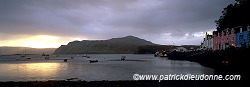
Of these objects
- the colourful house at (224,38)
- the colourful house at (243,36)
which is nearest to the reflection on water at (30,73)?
the colourful house at (243,36)

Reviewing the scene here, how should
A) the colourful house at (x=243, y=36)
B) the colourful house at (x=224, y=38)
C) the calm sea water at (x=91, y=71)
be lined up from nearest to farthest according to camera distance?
the calm sea water at (x=91, y=71) → the colourful house at (x=243, y=36) → the colourful house at (x=224, y=38)

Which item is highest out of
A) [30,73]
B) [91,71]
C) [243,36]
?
[243,36]

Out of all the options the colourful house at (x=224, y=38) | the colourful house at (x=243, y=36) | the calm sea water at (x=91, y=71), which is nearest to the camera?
the calm sea water at (x=91, y=71)

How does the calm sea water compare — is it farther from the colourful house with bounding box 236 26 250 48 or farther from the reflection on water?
the colourful house with bounding box 236 26 250 48

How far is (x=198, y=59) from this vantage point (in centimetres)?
10562

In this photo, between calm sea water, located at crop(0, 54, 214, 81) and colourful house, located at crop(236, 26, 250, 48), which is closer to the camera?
calm sea water, located at crop(0, 54, 214, 81)

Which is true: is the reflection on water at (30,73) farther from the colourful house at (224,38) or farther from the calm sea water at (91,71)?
the colourful house at (224,38)

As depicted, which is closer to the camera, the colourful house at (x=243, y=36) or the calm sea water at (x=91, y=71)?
the calm sea water at (x=91, y=71)

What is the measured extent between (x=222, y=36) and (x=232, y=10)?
32.9m

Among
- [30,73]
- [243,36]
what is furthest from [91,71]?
[243,36]

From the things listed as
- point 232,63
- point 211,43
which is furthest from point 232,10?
point 232,63

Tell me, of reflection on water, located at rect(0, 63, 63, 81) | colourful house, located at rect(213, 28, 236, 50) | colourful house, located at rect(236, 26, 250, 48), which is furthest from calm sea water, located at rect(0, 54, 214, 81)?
colourful house, located at rect(213, 28, 236, 50)

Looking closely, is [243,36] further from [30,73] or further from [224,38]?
[30,73]
